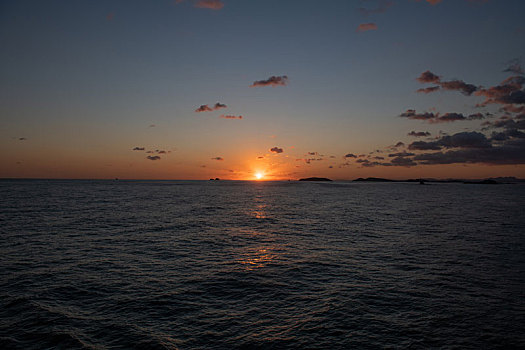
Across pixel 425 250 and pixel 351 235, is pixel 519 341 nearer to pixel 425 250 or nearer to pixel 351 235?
pixel 425 250

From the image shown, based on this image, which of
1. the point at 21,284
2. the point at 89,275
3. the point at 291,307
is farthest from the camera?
the point at 89,275

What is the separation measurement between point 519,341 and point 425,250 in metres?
18.1

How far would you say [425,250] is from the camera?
30.2 metres

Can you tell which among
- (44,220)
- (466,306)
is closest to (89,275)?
(466,306)

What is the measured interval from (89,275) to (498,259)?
112ft

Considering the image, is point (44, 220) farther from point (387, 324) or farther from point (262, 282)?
point (387, 324)

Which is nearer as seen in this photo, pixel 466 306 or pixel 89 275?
pixel 466 306

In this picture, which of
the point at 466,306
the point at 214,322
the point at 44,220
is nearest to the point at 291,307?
the point at 214,322

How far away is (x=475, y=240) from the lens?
3481 centimetres

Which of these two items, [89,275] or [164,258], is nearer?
[89,275]

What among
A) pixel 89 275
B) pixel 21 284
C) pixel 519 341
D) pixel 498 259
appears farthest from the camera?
pixel 498 259

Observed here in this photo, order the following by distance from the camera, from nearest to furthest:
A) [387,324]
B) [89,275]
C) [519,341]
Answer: [519,341] → [387,324] → [89,275]

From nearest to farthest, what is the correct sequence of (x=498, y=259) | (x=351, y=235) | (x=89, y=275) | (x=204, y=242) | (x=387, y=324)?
(x=387, y=324), (x=89, y=275), (x=498, y=259), (x=204, y=242), (x=351, y=235)

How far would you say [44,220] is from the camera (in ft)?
153
